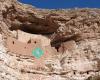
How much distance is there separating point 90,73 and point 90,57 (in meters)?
0.98

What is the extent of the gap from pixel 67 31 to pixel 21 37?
2.66m

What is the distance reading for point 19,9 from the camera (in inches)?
734

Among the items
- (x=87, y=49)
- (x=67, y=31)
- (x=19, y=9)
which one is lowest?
(x=87, y=49)

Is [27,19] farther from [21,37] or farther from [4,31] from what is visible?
[4,31]

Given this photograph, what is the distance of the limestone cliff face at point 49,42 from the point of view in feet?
55.3

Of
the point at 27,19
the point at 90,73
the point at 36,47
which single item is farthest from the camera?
the point at 27,19

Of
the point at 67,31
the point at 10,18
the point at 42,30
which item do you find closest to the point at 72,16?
the point at 67,31

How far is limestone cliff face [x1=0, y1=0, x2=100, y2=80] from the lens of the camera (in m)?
16.8

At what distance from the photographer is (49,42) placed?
64.1ft

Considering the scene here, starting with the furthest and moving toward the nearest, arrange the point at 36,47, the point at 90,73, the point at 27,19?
the point at 27,19 → the point at 36,47 → the point at 90,73

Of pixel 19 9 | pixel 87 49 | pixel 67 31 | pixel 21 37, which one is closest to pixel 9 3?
pixel 19 9

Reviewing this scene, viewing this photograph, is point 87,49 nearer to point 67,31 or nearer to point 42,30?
point 67,31

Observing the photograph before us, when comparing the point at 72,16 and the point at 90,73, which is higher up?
the point at 72,16

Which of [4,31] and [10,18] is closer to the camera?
[4,31]
